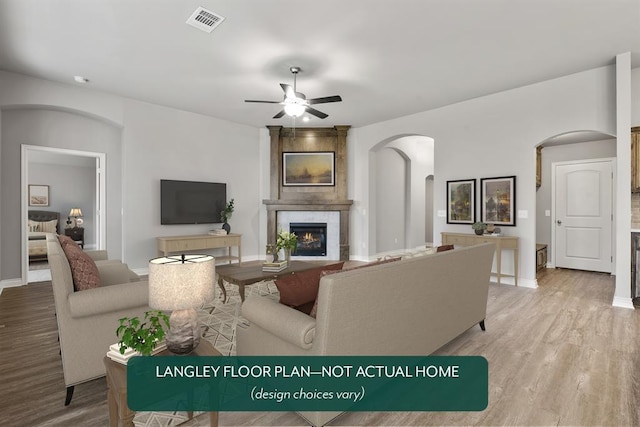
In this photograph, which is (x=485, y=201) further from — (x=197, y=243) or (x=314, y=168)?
(x=197, y=243)

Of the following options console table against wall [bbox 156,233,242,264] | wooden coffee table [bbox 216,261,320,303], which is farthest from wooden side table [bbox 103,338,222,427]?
console table against wall [bbox 156,233,242,264]

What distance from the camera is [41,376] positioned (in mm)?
2266

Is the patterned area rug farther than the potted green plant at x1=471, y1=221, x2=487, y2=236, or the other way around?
the potted green plant at x1=471, y1=221, x2=487, y2=236

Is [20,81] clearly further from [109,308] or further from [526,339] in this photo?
[526,339]

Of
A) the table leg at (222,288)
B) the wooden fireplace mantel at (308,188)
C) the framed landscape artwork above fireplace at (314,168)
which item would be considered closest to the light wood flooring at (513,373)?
the table leg at (222,288)

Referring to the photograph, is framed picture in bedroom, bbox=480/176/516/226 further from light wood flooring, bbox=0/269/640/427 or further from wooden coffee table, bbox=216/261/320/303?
wooden coffee table, bbox=216/261/320/303

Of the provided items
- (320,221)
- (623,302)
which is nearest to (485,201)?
(623,302)

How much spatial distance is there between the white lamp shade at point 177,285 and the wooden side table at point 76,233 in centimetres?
846

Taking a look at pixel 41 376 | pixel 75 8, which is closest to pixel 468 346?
pixel 41 376

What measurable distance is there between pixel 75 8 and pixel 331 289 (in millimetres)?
3639

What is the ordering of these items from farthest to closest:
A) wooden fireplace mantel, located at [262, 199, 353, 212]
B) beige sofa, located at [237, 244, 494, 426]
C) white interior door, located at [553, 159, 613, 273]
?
wooden fireplace mantel, located at [262, 199, 353, 212], white interior door, located at [553, 159, 613, 273], beige sofa, located at [237, 244, 494, 426]

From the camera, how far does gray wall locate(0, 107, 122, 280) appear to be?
15.6 feet

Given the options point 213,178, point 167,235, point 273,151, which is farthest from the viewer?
point 273,151

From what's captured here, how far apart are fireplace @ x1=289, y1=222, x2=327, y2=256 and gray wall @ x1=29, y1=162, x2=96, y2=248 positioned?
6.18m
